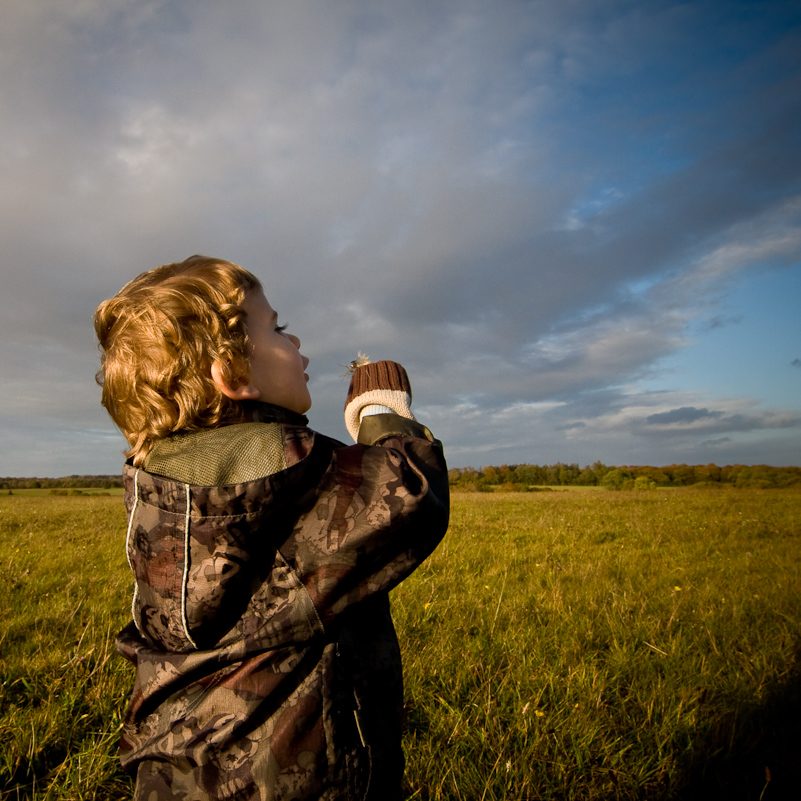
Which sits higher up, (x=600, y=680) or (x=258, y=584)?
(x=258, y=584)

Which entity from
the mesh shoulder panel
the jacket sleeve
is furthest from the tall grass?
the mesh shoulder panel

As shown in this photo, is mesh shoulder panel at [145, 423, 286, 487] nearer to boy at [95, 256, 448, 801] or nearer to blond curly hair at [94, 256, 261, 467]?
boy at [95, 256, 448, 801]

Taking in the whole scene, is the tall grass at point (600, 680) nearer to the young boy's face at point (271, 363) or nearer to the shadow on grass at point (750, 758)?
the shadow on grass at point (750, 758)

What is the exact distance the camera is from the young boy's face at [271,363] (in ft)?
5.30

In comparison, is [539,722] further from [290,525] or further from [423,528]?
[290,525]

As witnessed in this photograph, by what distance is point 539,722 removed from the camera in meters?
2.63

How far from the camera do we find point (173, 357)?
1503mm

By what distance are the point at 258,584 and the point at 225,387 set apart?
1.96 feet

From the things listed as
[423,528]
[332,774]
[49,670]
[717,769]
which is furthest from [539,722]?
[49,670]

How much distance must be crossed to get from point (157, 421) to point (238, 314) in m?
0.42

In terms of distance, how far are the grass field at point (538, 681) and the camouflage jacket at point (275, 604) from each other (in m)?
1.30

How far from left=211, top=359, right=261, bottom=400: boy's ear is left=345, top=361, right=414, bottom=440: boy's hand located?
1.24 ft

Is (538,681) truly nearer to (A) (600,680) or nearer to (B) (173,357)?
(A) (600,680)

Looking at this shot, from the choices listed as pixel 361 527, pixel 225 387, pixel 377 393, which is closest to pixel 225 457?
pixel 225 387
